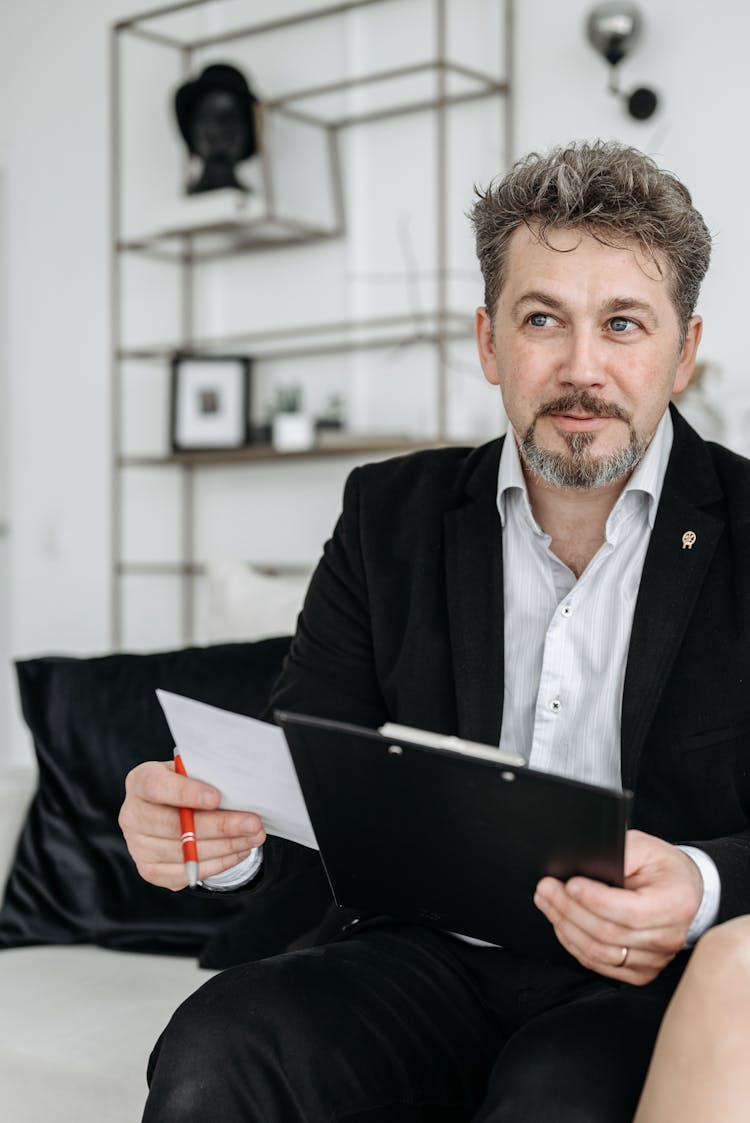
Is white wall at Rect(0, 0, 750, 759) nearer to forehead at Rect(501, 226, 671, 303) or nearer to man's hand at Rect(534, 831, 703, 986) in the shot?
forehead at Rect(501, 226, 671, 303)

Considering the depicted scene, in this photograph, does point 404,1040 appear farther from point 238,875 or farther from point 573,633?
point 573,633

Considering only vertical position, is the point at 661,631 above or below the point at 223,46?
below

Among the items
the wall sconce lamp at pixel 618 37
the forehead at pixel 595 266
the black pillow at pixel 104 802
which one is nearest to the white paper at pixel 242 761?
the forehead at pixel 595 266

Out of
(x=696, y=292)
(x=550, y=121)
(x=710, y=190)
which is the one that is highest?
(x=550, y=121)

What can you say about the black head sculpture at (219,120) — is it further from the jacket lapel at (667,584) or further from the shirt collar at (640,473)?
the jacket lapel at (667,584)

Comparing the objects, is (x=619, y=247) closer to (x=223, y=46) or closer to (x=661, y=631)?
(x=661, y=631)

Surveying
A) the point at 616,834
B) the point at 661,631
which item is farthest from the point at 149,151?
the point at 616,834

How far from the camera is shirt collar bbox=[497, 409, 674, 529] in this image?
4.96 feet

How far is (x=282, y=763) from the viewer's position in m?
1.24

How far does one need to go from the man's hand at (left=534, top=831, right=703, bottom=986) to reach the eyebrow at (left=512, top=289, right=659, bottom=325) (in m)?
0.56

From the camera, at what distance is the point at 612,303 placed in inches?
56.7

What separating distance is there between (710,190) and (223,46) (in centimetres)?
155

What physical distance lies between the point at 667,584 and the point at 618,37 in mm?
1963

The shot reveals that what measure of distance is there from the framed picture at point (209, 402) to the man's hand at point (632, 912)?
107 inches
